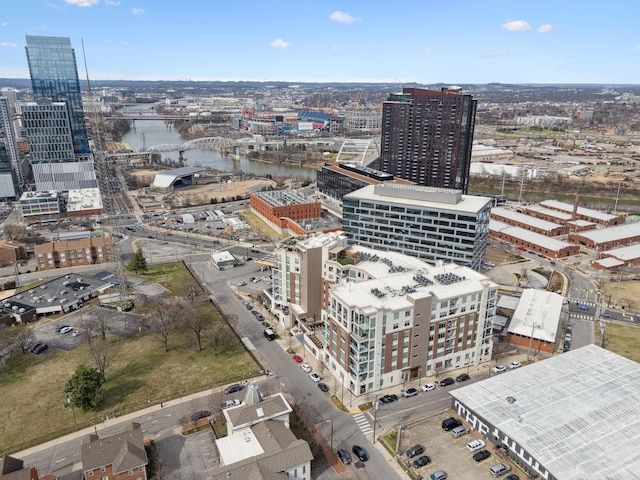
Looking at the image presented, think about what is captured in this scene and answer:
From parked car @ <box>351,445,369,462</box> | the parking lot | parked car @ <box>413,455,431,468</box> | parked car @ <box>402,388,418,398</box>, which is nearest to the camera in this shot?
the parking lot

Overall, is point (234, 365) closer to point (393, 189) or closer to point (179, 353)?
point (179, 353)

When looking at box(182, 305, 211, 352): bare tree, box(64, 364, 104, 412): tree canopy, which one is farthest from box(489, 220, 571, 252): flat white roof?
box(64, 364, 104, 412): tree canopy

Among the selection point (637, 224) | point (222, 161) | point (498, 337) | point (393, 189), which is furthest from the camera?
point (222, 161)

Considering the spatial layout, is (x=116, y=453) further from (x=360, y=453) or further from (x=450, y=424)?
(x=450, y=424)

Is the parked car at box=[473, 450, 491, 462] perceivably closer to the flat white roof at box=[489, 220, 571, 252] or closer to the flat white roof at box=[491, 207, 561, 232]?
the flat white roof at box=[489, 220, 571, 252]

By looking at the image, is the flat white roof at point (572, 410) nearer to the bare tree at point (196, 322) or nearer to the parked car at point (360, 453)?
the parked car at point (360, 453)

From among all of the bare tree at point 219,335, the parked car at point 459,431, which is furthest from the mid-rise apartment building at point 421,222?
the parked car at point 459,431

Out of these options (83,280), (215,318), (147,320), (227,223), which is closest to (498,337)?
(215,318)
